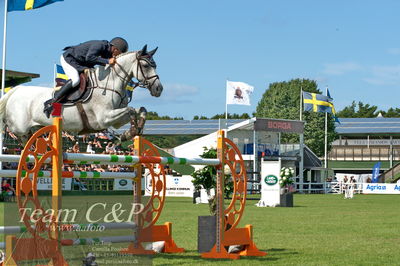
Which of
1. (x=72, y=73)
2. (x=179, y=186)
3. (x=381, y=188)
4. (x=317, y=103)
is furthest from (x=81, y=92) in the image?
(x=317, y=103)

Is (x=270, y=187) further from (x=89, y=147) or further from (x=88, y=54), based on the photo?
(x=88, y=54)

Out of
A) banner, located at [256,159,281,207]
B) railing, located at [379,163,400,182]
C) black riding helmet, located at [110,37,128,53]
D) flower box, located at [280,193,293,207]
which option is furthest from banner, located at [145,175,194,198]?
railing, located at [379,163,400,182]

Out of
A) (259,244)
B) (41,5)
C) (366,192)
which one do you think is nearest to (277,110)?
(366,192)

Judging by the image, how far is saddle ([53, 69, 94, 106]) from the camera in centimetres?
879

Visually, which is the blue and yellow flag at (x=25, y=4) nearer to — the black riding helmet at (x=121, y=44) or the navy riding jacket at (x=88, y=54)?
the black riding helmet at (x=121, y=44)

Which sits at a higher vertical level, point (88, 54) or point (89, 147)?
point (88, 54)

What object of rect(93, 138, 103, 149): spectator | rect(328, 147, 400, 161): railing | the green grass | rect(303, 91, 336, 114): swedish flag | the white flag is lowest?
the green grass

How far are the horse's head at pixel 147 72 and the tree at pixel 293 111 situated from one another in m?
48.5

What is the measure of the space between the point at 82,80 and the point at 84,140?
21.1ft

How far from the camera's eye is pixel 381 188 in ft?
142

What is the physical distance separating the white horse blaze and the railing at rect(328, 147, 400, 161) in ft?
204

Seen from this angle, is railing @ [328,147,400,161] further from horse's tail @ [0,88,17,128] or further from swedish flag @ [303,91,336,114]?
horse's tail @ [0,88,17,128]

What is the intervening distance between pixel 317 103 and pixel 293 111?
15.9 meters

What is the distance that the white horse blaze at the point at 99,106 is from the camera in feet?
28.0
